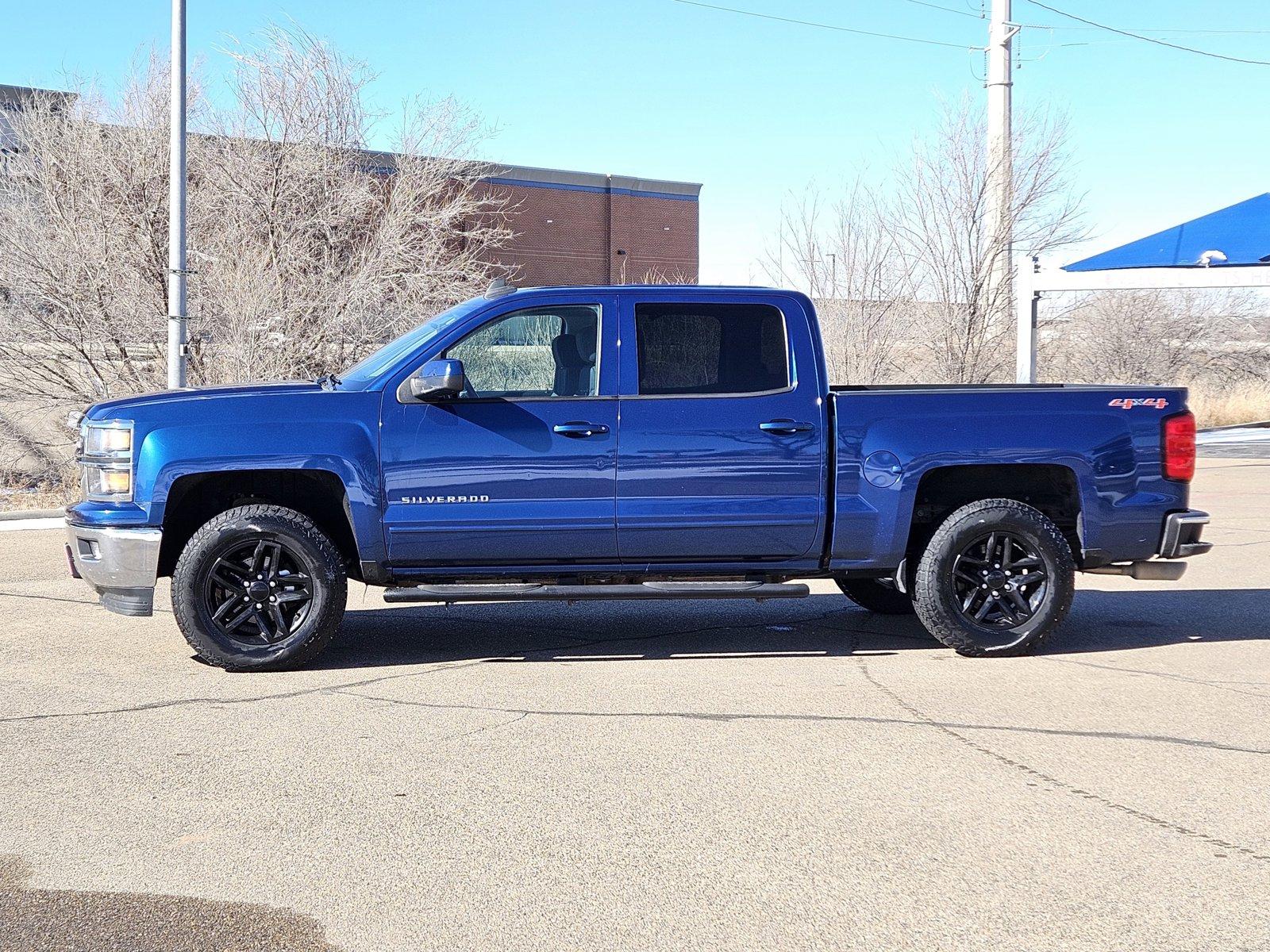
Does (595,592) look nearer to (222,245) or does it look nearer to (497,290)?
(497,290)

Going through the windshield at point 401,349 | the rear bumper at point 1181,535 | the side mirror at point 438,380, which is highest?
the windshield at point 401,349

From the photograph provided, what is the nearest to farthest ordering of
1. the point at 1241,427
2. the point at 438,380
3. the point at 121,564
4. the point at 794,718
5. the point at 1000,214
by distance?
the point at 794,718 < the point at 438,380 < the point at 121,564 < the point at 1000,214 < the point at 1241,427

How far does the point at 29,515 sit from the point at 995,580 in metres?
11.0

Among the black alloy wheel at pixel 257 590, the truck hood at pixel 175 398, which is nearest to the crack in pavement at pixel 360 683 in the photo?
the black alloy wheel at pixel 257 590

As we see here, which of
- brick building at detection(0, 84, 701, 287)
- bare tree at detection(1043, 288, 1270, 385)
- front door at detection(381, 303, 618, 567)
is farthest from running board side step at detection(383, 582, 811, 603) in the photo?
brick building at detection(0, 84, 701, 287)

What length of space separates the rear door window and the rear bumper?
7.79 feet

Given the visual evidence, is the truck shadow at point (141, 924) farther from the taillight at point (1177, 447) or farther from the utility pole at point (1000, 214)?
the utility pole at point (1000, 214)

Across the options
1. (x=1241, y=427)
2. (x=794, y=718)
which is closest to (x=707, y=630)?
(x=794, y=718)

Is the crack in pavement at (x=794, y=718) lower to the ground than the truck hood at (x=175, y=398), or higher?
lower

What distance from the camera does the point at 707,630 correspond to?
8.39m

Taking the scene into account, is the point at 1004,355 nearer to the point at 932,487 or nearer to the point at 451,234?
the point at 451,234

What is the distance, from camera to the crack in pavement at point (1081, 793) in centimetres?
447

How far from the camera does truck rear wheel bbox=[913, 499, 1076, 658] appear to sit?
7.43 m

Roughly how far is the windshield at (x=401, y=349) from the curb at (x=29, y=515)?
785 cm
